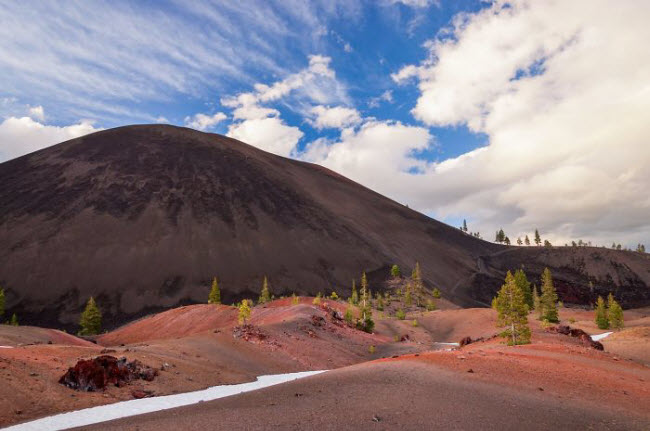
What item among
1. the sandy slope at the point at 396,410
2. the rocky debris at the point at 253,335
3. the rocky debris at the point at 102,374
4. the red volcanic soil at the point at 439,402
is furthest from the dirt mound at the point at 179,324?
the sandy slope at the point at 396,410

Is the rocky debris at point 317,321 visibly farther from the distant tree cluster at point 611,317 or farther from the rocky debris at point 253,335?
the distant tree cluster at point 611,317

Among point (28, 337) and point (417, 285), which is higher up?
point (417, 285)

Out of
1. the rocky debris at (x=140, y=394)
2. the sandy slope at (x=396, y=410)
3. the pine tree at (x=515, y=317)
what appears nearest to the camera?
the sandy slope at (x=396, y=410)

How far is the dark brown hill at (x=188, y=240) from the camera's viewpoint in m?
112

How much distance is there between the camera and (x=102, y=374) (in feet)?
70.5

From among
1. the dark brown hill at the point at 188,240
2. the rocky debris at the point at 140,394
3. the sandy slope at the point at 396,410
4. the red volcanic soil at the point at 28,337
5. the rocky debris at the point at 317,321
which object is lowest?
the rocky debris at the point at 140,394

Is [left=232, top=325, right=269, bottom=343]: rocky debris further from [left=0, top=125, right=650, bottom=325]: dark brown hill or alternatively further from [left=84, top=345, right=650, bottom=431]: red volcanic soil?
[left=0, top=125, right=650, bottom=325]: dark brown hill

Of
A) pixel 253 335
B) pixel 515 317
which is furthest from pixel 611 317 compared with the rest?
pixel 253 335

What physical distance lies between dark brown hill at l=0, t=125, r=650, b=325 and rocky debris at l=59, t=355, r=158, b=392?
84155 millimetres

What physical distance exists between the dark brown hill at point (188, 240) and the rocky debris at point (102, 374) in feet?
276

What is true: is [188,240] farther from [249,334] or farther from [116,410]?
[116,410]

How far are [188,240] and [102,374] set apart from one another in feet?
378

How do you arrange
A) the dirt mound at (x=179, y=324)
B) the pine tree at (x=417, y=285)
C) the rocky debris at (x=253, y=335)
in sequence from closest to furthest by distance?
the rocky debris at (x=253, y=335) → the dirt mound at (x=179, y=324) → the pine tree at (x=417, y=285)

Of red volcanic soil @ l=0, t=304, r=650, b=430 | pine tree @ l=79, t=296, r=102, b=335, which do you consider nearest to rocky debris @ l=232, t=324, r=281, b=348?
red volcanic soil @ l=0, t=304, r=650, b=430
